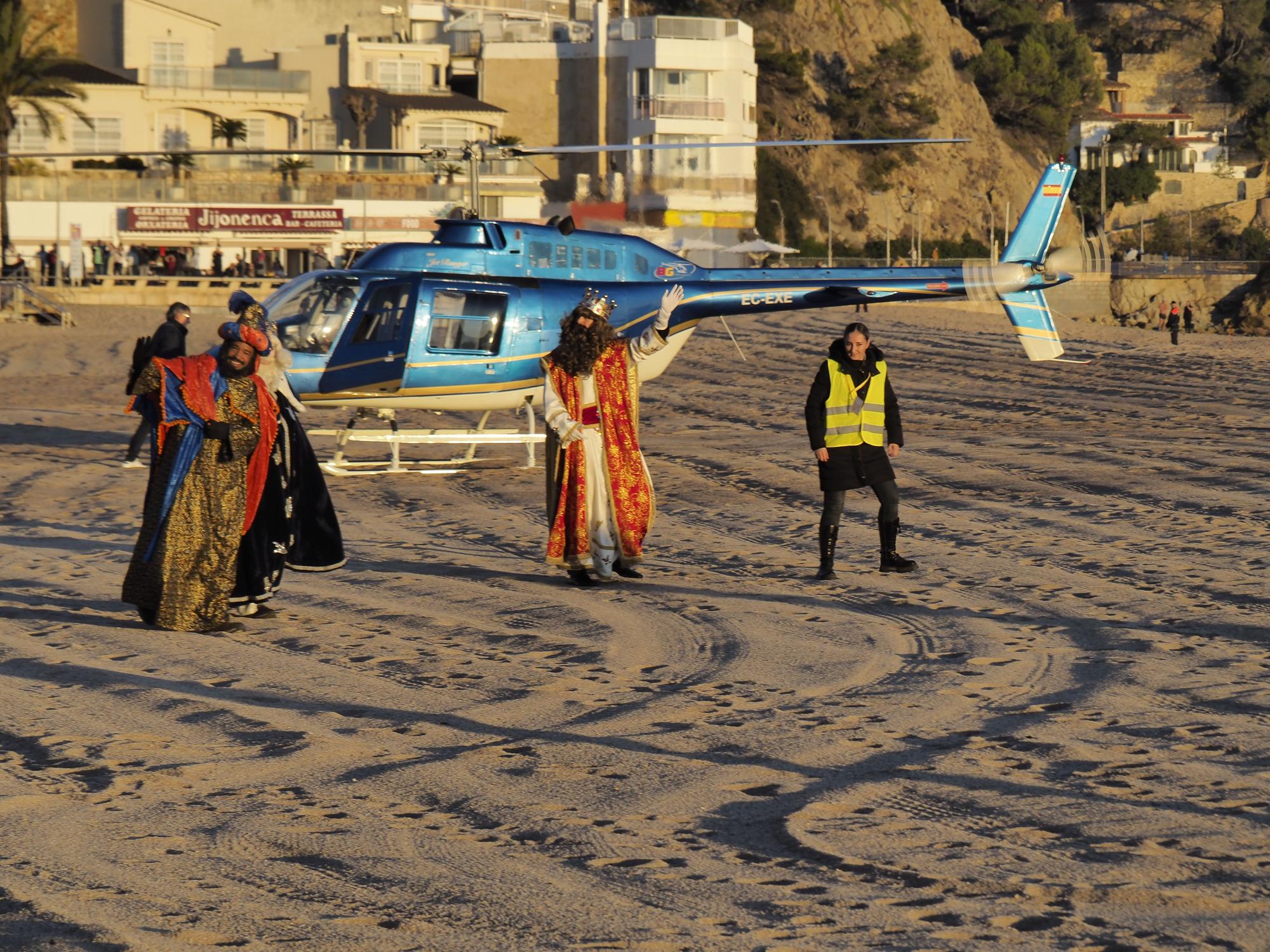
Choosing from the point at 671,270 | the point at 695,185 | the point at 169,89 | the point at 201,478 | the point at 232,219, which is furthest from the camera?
the point at 695,185

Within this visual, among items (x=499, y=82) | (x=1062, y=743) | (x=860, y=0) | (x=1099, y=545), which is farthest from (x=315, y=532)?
(x=860, y=0)

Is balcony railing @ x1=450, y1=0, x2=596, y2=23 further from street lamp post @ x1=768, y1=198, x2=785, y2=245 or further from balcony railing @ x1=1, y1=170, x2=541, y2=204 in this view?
balcony railing @ x1=1, y1=170, x2=541, y2=204

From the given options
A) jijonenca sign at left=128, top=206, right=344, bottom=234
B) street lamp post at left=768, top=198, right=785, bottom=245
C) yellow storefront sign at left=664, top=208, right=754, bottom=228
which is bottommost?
jijonenca sign at left=128, top=206, right=344, bottom=234

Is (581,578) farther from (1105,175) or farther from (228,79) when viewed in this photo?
(1105,175)

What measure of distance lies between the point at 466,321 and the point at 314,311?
4.88 ft

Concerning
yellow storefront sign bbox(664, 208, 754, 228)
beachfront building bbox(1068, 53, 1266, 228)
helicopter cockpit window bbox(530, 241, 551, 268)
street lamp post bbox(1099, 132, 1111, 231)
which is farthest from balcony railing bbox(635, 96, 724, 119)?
helicopter cockpit window bbox(530, 241, 551, 268)

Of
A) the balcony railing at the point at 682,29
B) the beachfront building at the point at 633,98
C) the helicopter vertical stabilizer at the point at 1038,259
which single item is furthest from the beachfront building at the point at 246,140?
the helicopter vertical stabilizer at the point at 1038,259

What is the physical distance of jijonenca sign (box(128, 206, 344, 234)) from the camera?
189ft

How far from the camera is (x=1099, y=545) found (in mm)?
12617

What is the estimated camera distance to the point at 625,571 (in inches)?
449

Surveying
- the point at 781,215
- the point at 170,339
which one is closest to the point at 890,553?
the point at 170,339

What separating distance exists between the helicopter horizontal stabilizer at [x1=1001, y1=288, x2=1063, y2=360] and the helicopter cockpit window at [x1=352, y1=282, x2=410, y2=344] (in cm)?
657

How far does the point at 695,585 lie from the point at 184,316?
24.5 ft

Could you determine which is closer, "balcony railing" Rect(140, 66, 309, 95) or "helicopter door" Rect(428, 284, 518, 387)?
"helicopter door" Rect(428, 284, 518, 387)
